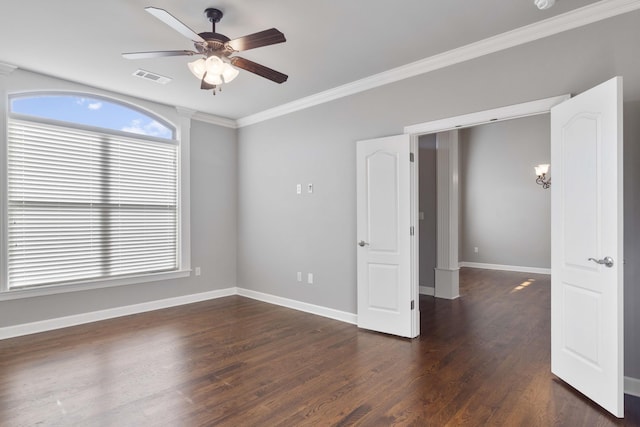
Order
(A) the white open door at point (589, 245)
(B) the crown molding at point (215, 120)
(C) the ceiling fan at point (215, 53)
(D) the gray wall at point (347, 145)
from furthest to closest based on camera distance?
(B) the crown molding at point (215, 120), (D) the gray wall at point (347, 145), (C) the ceiling fan at point (215, 53), (A) the white open door at point (589, 245)

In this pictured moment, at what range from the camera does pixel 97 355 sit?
3.25 meters

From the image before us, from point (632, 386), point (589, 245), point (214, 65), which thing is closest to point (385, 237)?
point (589, 245)

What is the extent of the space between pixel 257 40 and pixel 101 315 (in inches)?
151

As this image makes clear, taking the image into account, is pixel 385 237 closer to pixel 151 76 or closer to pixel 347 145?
pixel 347 145

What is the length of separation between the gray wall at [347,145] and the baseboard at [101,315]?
68 centimetres

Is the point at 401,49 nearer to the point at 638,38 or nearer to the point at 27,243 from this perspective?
the point at 638,38

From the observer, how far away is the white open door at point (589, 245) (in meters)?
2.20

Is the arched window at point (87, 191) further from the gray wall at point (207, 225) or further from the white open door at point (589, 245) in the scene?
the white open door at point (589, 245)

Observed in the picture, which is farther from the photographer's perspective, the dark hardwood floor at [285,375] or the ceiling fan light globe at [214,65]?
the ceiling fan light globe at [214,65]

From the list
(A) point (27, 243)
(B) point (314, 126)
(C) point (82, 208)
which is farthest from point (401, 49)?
(A) point (27, 243)

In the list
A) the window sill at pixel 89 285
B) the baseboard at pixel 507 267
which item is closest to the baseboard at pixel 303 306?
the window sill at pixel 89 285

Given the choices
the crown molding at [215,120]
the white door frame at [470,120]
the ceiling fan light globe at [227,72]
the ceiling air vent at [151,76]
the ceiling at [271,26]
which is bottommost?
the white door frame at [470,120]

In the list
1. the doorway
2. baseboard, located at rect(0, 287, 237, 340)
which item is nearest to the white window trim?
baseboard, located at rect(0, 287, 237, 340)

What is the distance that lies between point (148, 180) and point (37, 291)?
1.78 m
